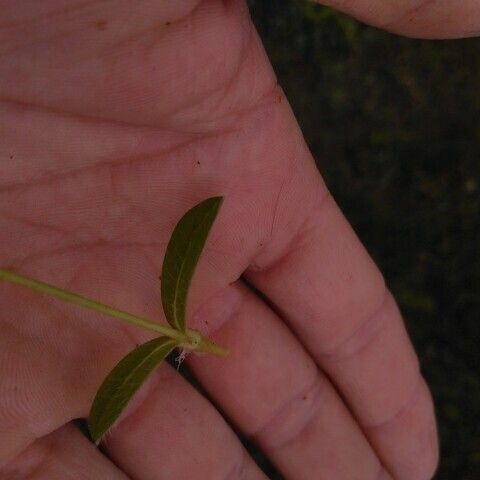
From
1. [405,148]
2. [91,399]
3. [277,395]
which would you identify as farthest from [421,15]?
[405,148]

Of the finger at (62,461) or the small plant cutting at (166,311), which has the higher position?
the small plant cutting at (166,311)

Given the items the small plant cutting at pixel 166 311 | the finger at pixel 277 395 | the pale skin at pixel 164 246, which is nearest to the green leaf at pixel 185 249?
the small plant cutting at pixel 166 311

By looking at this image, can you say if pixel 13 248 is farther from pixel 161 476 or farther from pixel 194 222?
pixel 161 476

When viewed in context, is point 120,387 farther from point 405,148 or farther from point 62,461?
point 405,148

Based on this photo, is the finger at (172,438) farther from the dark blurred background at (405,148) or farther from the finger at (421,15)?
the dark blurred background at (405,148)

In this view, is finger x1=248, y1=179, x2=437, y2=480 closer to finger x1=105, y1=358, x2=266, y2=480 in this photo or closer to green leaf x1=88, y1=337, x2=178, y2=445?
finger x1=105, y1=358, x2=266, y2=480

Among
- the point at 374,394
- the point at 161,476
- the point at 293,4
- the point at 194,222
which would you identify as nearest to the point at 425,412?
the point at 374,394

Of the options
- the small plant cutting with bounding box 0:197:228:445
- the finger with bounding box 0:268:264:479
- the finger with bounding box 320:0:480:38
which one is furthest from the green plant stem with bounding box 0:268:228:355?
the finger with bounding box 320:0:480:38
